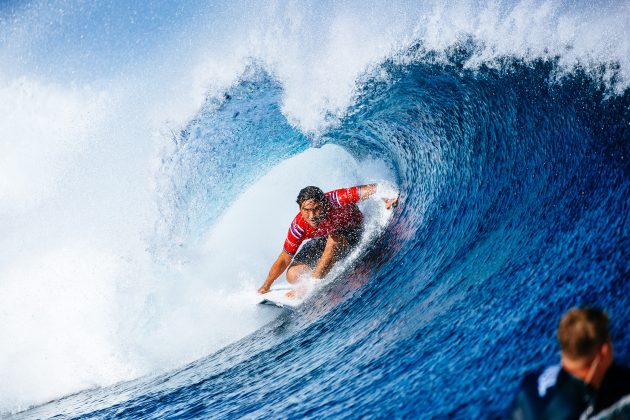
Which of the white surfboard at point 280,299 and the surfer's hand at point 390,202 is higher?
the surfer's hand at point 390,202

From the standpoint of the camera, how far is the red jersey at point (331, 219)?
5.15 meters

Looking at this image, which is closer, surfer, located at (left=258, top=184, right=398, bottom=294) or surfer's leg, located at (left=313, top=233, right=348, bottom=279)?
surfer, located at (left=258, top=184, right=398, bottom=294)

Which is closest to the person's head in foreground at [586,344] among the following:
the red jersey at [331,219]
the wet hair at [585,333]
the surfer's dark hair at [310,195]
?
the wet hair at [585,333]

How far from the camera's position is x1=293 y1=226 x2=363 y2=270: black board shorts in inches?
216

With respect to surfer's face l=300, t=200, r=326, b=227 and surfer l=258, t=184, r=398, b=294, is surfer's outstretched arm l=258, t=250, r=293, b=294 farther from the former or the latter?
surfer's face l=300, t=200, r=326, b=227

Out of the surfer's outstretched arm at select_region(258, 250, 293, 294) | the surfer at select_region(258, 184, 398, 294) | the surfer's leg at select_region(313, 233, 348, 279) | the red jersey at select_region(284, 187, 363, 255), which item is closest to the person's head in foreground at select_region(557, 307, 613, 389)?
the surfer at select_region(258, 184, 398, 294)

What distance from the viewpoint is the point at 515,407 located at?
1575 millimetres

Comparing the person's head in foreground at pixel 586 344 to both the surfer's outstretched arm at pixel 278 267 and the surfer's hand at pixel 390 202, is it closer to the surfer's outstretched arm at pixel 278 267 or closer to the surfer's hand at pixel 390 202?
the surfer's outstretched arm at pixel 278 267

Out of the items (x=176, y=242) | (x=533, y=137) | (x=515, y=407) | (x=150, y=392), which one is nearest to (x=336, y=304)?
(x=150, y=392)

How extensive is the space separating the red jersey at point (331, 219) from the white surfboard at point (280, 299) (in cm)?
44

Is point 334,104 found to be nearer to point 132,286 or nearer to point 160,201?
point 160,201

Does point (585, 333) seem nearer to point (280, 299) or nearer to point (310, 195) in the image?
point (310, 195)

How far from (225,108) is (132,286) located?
2716 millimetres

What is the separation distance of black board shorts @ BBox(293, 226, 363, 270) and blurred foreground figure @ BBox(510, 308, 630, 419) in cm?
403
